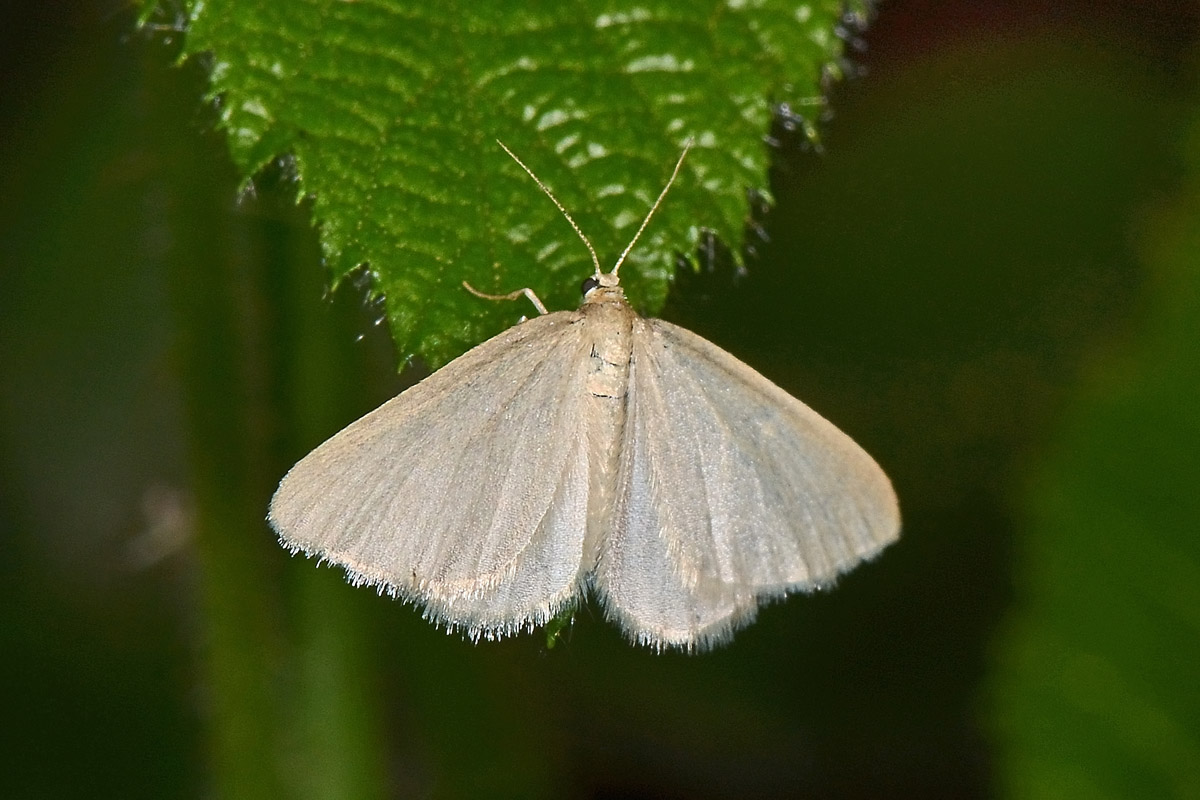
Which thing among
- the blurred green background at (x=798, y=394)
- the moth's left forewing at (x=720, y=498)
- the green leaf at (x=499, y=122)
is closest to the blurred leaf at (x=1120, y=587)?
the blurred green background at (x=798, y=394)

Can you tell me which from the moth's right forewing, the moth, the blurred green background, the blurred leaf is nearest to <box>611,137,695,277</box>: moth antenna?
the moth

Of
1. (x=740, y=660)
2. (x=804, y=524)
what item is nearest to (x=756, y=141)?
(x=804, y=524)

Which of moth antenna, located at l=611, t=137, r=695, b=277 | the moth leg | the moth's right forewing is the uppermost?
moth antenna, located at l=611, t=137, r=695, b=277

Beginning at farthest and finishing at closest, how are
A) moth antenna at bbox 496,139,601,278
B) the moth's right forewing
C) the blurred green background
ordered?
the blurred green background
moth antenna at bbox 496,139,601,278
the moth's right forewing

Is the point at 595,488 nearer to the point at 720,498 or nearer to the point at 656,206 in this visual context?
the point at 720,498

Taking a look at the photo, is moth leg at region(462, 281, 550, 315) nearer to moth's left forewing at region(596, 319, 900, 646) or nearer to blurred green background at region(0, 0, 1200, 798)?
moth's left forewing at region(596, 319, 900, 646)

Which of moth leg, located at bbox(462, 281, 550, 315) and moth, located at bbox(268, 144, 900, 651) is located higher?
moth leg, located at bbox(462, 281, 550, 315)
